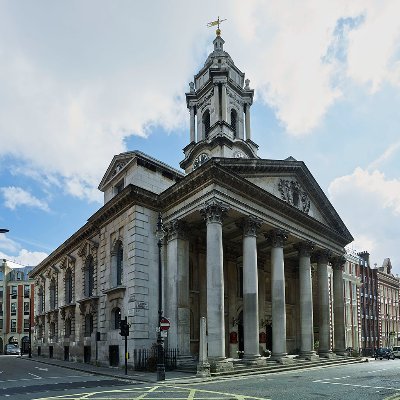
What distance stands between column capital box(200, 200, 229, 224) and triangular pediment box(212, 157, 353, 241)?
2567mm

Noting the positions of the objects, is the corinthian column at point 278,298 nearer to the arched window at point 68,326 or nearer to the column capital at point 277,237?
the column capital at point 277,237

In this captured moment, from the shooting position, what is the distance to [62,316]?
44750 millimetres

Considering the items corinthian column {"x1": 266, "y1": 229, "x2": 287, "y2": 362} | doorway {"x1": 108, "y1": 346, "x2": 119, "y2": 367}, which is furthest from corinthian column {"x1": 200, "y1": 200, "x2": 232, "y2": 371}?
doorway {"x1": 108, "y1": 346, "x2": 119, "y2": 367}

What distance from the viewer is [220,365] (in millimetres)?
24812

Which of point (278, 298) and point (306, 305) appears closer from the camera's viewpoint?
point (278, 298)

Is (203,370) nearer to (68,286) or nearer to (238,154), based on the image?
(238,154)

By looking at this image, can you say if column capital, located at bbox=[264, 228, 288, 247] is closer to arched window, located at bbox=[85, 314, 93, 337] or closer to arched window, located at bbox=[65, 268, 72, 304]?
arched window, located at bbox=[85, 314, 93, 337]

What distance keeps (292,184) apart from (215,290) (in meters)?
13.0

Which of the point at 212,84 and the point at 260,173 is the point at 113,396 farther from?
the point at 212,84

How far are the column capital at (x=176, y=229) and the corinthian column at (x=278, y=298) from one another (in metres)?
6.49

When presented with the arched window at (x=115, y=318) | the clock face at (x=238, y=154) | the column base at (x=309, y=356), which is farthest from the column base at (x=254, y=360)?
the clock face at (x=238, y=154)

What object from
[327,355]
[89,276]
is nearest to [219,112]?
[89,276]

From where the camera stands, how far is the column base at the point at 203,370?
23.7 meters

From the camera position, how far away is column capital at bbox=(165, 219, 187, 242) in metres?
31.0
